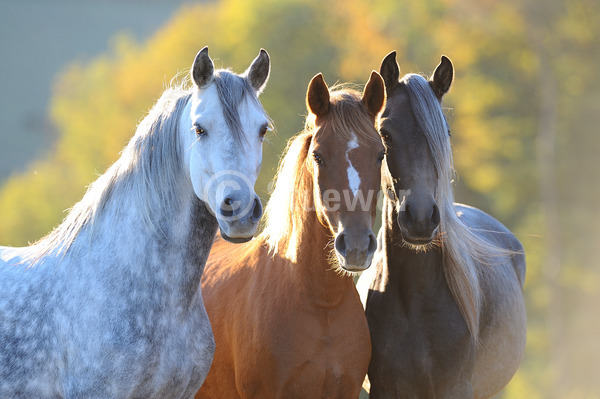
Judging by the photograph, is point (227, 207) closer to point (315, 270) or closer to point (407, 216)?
point (315, 270)

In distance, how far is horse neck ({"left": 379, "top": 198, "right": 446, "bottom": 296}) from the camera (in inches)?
175

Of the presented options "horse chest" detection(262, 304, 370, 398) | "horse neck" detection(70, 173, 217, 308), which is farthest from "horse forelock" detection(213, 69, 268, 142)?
"horse chest" detection(262, 304, 370, 398)

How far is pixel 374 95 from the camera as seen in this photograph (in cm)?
425

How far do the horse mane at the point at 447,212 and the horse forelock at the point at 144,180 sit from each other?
147 cm

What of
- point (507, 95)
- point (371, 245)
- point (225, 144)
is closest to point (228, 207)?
point (225, 144)

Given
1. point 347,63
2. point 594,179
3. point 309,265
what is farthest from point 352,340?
point 594,179

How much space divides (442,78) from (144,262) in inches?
90.3

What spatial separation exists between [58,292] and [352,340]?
5.53ft

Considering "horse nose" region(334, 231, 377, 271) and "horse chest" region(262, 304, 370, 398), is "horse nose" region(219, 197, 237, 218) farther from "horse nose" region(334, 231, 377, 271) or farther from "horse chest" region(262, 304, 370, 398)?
"horse chest" region(262, 304, 370, 398)

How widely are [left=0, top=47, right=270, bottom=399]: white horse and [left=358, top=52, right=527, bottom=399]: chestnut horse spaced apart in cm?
98

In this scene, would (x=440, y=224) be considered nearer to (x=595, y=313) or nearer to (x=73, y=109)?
(x=595, y=313)

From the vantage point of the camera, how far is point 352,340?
→ 417 centimetres

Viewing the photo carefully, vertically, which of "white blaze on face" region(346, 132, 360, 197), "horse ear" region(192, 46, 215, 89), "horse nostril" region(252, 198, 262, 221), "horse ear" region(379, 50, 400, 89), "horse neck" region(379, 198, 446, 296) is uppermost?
"horse ear" region(379, 50, 400, 89)

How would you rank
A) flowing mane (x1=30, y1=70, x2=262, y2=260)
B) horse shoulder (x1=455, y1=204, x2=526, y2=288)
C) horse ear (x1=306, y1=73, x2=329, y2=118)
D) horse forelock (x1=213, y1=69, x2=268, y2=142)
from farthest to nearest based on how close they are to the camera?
horse shoulder (x1=455, y1=204, x2=526, y2=288)
horse ear (x1=306, y1=73, x2=329, y2=118)
flowing mane (x1=30, y1=70, x2=262, y2=260)
horse forelock (x1=213, y1=69, x2=268, y2=142)
